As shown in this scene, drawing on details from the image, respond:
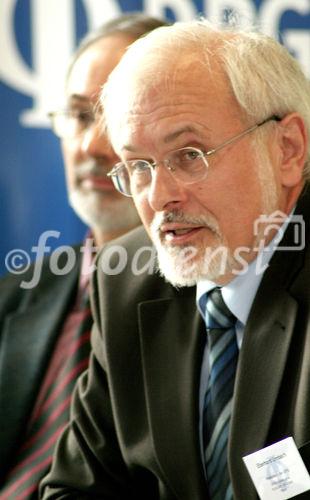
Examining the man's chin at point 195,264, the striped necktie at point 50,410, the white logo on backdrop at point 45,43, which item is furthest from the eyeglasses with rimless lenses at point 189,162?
the white logo on backdrop at point 45,43

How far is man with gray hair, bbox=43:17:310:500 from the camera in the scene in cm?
180

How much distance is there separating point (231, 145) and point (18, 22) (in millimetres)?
1535

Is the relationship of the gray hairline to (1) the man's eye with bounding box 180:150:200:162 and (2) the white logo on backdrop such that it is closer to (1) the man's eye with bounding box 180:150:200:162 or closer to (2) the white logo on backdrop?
(1) the man's eye with bounding box 180:150:200:162

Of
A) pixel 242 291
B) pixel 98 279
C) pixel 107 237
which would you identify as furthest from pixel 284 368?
pixel 107 237

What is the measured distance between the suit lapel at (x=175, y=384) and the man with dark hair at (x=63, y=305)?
57 centimetres

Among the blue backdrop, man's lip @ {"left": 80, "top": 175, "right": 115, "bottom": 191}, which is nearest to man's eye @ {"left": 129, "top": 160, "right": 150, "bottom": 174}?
man's lip @ {"left": 80, "top": 175, "right": 115, "bottom": 191}

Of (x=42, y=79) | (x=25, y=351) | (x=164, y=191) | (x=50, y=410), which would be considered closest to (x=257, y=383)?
(x=164, y=191)

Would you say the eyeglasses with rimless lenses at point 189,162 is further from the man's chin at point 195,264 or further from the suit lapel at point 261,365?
the suit lapel at point 261,365

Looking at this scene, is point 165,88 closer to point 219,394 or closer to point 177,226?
point 177,226

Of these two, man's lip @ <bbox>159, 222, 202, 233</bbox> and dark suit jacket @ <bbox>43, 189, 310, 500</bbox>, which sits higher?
man's lip @ <bbox>159, 222, 202, 233</bbox>

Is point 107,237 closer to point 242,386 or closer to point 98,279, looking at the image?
point 98,279

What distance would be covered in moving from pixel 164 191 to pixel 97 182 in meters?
1.03

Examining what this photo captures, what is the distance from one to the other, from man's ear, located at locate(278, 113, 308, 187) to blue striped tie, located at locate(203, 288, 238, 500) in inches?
11.9

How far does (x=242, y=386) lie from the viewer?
180 cm
